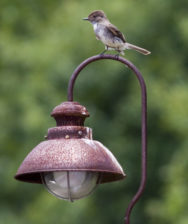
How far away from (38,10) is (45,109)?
9.43 meters

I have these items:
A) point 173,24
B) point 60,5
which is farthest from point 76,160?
point 60,5

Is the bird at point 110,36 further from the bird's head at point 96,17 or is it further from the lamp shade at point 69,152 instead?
the lamp shade at point 69,152

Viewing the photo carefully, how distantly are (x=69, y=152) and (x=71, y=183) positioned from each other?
0.36m

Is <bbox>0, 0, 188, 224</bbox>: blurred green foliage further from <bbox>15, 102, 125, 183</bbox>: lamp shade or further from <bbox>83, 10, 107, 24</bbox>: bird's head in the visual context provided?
<bbox>15, 102, 125, 183</bbox>: lamp shade

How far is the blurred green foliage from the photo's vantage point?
72.5ft

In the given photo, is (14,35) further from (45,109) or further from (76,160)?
(76,160)

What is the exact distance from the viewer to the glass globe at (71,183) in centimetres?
693

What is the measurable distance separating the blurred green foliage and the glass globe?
13.6m

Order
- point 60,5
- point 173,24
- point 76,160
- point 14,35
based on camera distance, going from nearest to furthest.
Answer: point 76,160 → point 173,24 → point 14,35 → point 60,5

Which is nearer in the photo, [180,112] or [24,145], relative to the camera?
[180,112]

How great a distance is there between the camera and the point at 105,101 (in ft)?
79.7

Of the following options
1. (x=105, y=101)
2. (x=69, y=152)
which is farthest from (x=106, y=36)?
(x=105, y=101)

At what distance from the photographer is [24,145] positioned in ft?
77.2

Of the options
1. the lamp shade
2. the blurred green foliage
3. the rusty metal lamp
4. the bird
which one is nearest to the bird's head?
the bird
